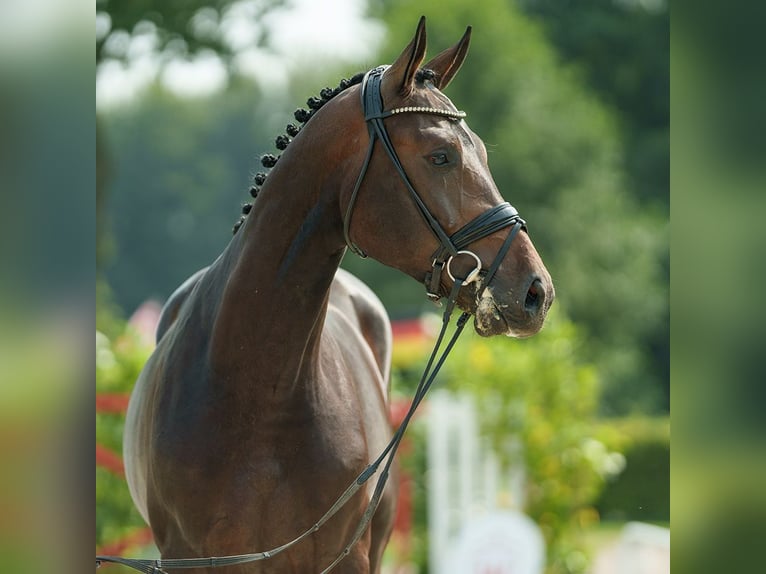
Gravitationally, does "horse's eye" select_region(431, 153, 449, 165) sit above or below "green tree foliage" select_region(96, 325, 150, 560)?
below

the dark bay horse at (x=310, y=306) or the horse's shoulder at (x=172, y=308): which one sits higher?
the horse's shoulder at (x=172, y=308)

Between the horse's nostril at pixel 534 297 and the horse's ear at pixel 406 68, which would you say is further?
the horse's ear at pixel 406 68

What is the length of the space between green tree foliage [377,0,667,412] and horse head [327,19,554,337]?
1868 cm

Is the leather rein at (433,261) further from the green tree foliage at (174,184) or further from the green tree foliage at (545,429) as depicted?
the green tree foliage at (174,184)

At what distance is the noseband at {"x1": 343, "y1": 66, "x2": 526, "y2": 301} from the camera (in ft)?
8.09

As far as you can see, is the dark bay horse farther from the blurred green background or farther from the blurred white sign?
the blurred white sign

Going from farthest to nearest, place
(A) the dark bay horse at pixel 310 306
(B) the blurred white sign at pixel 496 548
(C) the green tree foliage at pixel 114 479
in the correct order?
1. (C) the green tree foliage at pixel 114 479
2. (B) the blurred white sign at pixel 496 548
3. (A) the dark bay horse at pixel 310 306

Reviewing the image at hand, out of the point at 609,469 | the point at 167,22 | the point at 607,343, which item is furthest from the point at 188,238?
the point at 609,469

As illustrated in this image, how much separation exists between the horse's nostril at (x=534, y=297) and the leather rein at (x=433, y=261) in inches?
3.8

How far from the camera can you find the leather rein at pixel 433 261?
8.10ft

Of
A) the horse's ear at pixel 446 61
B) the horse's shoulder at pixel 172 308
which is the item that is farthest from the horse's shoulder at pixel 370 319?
the horse's ear at pixel 446 61

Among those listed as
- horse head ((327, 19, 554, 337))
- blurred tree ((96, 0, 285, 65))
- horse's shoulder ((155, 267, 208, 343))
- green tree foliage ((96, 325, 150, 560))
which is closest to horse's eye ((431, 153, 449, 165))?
horse head ((327, 19, 554, 337))
